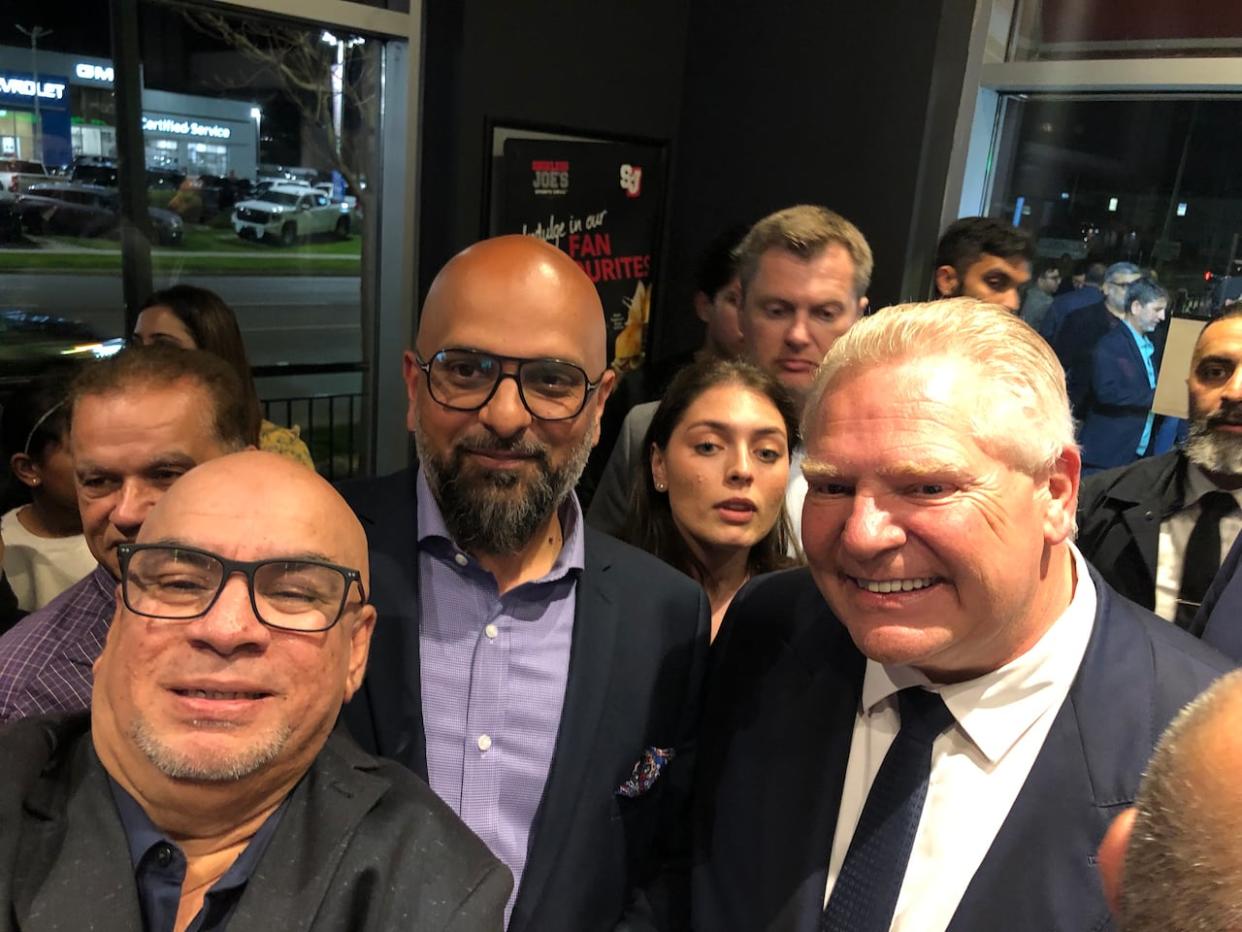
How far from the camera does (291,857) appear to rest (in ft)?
3.74

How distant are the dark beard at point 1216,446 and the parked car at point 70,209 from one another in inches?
155

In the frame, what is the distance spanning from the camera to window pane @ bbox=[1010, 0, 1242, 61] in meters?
3.66

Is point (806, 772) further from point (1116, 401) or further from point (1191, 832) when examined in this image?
point (1116, 401)

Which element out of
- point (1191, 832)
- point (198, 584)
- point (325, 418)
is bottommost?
point (325, 418)

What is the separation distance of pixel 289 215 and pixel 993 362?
3950 millimetres

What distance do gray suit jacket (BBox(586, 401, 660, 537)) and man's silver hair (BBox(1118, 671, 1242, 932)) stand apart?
6.47ft

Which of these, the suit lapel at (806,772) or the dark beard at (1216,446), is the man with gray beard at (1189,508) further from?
the suit lapel at (806,772)

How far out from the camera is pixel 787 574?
167 cm

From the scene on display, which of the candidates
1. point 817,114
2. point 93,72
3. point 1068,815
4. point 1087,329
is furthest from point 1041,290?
point 93,72

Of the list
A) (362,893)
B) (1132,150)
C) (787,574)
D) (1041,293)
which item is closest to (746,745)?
(787,574)

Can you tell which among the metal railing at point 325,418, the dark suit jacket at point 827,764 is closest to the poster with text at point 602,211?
the metal railing at point 325,418

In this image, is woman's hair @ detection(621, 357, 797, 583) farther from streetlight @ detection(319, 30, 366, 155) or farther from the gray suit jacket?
streetlight @ detection(319, 30, 366, 155)

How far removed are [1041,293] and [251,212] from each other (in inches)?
141

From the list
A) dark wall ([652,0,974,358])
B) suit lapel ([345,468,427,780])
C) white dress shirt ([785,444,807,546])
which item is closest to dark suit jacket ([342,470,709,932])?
suit lapel ([345,468,427,780])
